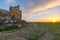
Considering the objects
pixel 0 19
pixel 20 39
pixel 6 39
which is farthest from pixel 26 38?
pixel 0 19

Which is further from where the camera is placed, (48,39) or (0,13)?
(0,13)

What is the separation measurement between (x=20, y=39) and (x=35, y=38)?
2195 mm

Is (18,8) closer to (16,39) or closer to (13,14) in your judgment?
(13,14)

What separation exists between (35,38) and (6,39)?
13.5 feet

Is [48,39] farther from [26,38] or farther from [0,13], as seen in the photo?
[0,13]

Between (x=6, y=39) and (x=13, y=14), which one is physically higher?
(x=13, y=14)

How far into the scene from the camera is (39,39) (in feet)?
53.5

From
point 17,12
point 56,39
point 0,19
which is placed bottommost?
point 56,39

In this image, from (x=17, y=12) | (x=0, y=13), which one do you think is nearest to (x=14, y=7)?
(x=17, y=12)

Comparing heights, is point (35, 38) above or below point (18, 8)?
below

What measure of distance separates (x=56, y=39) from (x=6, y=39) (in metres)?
7.57

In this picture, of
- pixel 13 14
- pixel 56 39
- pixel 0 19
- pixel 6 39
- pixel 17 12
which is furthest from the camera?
pixel 17 12

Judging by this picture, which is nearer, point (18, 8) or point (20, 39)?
point (20, 39)

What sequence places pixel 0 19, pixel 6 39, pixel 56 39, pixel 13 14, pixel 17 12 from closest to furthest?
pixel 6 39, pixel 56 39, pixel 0 19, pixel 13 14, pixel 17 12
